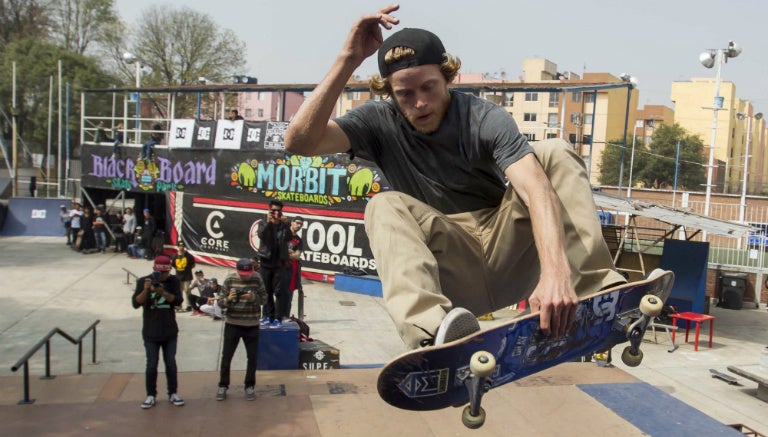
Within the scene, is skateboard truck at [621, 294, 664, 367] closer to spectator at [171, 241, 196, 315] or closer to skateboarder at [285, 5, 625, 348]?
skateboarder at [285, 5, 625, 348]

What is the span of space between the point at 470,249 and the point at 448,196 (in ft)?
0.89

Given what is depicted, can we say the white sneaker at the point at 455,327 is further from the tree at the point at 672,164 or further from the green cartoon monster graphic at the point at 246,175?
the tree at the point at 672,164

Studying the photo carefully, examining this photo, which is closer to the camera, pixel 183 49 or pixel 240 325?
pixel 240 325

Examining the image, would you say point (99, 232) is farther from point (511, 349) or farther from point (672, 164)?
point (672, 164)

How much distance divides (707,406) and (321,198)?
10792 millimetres

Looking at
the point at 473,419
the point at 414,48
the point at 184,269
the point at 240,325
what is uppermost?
the point at 414,48

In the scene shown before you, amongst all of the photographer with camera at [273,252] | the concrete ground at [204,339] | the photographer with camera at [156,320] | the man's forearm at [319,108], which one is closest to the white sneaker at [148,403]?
the photographer with camera at [156,320]

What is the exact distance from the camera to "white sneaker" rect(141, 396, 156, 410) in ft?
25.0

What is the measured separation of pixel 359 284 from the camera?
17.2m

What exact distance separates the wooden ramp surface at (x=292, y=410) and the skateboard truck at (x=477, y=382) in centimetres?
454

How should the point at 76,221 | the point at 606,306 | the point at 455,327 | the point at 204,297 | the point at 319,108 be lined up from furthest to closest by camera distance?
1. the point at 76,221
2. the point at 204,297
3. the point at 606,306
4. the point at 319,108
5. the point at 455,327

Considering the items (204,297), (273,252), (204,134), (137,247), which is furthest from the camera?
(137,247)

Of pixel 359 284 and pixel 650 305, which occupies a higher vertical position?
pixel 650 305

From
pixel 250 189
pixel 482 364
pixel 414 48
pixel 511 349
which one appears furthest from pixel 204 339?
pixel 482 364
